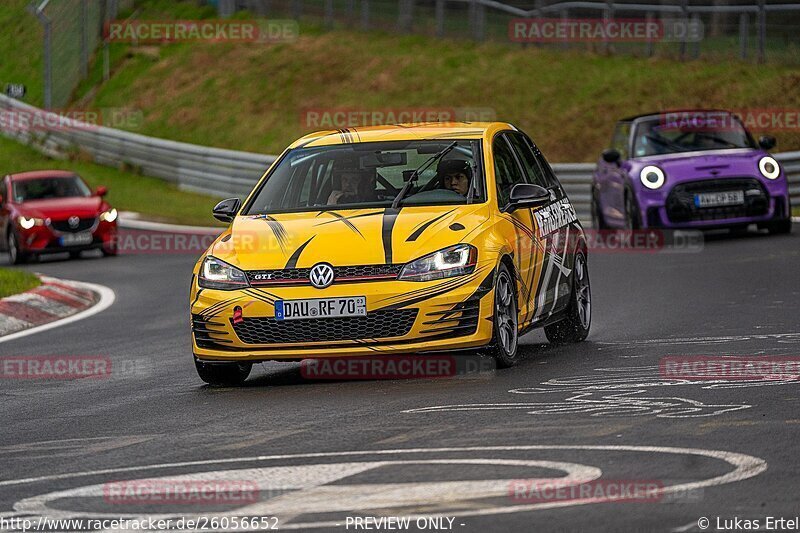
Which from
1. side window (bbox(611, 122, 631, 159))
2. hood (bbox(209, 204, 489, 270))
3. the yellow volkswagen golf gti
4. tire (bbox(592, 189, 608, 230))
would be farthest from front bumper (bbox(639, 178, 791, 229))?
hood (bbox(209, 204, 489, 270))

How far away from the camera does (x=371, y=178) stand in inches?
429

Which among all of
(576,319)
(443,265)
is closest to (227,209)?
(443,265)

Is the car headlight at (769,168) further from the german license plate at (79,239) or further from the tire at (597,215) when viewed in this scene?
the german license plate at (79,239)

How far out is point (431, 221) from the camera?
1006cm

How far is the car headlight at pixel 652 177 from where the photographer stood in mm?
20656

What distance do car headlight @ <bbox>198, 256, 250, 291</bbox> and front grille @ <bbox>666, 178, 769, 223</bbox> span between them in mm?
11343

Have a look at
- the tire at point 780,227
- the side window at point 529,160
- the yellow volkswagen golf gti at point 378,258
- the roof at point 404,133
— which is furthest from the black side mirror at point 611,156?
the yellow volkswagen golf gti at point 378,258

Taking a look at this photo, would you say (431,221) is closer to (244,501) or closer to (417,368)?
(417,368)

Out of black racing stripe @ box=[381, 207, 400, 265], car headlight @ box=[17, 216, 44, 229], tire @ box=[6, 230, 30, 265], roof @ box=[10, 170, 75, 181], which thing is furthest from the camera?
roof @ box=[10, 170, 75, 181]

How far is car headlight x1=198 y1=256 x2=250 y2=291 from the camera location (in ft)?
32.3

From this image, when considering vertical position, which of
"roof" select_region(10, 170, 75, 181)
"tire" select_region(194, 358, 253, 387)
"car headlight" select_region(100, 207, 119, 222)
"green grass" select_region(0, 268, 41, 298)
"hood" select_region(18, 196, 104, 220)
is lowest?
"green grass" select_region(0, 268, 41, 298)

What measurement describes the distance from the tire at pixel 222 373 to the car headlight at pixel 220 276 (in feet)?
1.60

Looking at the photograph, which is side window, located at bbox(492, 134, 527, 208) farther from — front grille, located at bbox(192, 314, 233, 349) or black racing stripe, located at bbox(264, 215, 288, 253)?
front grille, located at bbox(192, 314, 233, 349)

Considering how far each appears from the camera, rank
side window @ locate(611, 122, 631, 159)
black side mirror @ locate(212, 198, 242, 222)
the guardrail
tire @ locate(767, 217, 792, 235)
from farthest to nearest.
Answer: the guardrail
side window @ locate(611, 122, 631, 159)
tire @ locate(767, 217, 792, 235)
black side mirror @ locate(212, 198, 242, 222)
